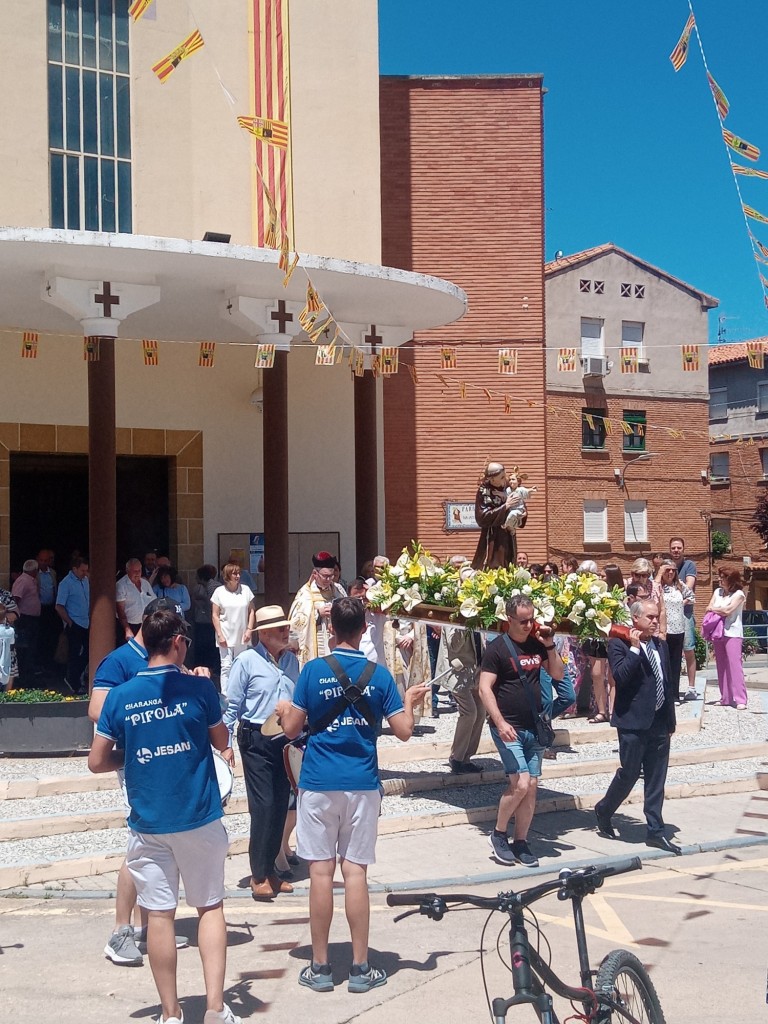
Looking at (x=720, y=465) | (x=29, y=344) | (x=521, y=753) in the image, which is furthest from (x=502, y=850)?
(x=720, y=465)

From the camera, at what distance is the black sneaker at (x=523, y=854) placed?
793 centimetres

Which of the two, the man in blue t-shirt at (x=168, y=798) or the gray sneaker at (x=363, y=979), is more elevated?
the man in blue t-shirt at (x=168, y=798)

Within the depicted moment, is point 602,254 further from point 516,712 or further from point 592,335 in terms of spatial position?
point 516,712

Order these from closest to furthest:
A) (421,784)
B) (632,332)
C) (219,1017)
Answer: (219,1017)
(421,784)
(632,332)

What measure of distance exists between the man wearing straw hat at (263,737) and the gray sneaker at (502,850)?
5.53ft

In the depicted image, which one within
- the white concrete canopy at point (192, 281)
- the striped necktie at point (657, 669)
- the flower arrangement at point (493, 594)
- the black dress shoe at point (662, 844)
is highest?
the white concrete canopy at point (192, 281)

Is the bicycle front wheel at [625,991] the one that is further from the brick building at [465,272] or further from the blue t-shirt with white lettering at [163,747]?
the brick building at [465,272]

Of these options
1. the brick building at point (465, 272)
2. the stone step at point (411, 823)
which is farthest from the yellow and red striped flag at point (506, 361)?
the stone step at point (411, 823)

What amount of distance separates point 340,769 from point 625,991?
7.17 ft

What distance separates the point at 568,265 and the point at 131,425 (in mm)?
24943

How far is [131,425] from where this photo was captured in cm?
1614

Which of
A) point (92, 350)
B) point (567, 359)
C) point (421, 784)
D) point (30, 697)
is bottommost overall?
point (421, 784)

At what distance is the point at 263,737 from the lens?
7.01 metres

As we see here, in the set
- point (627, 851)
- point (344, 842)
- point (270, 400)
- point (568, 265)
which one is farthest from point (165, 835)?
point (568, 265)
